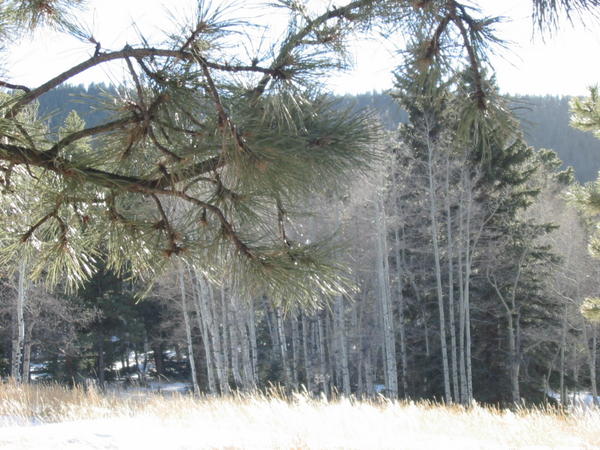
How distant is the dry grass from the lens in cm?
512

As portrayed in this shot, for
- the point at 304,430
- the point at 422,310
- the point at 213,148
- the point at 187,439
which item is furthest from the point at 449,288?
the point at 213,148

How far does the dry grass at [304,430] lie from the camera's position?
16.8 ft

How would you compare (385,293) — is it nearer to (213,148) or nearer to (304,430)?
(304,430)

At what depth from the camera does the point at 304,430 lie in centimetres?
555

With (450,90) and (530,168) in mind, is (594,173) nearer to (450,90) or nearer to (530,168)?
(530,168)

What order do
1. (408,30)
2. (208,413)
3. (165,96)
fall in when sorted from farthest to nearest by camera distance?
1. (208,413)
2. (165,96)
3. (408,30)

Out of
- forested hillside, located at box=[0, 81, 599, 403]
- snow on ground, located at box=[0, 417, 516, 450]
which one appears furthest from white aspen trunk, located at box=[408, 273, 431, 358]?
snow on ground, located at box=[0, 417, 516, 450]

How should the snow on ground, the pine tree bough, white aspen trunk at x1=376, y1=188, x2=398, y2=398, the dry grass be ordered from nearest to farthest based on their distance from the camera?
the pine tree bough → the snow on ground → the dry grass → white aspen trunk at x1=376, y1=188, x2=398, y2=398

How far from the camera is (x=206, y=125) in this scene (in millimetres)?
1771

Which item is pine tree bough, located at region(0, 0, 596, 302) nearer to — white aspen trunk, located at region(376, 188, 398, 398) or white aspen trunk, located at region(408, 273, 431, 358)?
white aspen trunk, located at region(376, 188, 398, 398)

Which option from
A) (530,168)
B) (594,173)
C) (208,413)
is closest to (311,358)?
(530,168)

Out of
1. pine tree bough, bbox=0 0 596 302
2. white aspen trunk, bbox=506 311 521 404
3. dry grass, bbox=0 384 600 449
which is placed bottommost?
white aspen trunk, bbox=506 311 521 404

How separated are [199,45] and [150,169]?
0.60 meters

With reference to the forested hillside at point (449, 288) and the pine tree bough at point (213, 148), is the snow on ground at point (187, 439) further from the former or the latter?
the forested hillside at point (449, 288)
